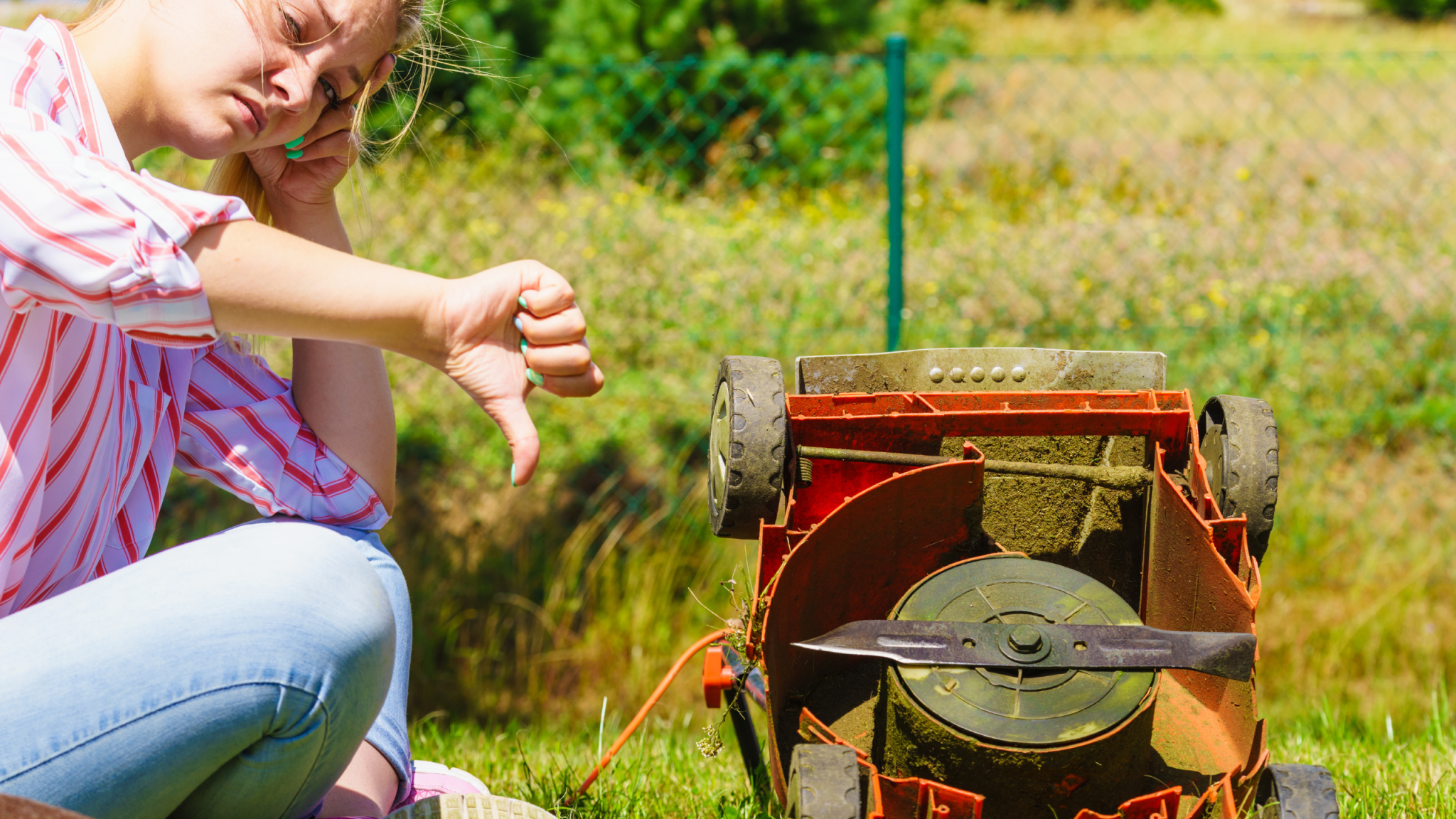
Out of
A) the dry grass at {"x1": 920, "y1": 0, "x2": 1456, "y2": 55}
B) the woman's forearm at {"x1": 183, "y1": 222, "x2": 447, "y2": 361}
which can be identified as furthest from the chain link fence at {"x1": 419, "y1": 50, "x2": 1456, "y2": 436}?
the dry grass at {"x1": 920, "y1": 0, "x2": 1456, "y2": 55}

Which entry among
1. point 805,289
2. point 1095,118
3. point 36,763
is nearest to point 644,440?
point 805,289

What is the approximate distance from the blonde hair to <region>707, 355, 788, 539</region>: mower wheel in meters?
0.59

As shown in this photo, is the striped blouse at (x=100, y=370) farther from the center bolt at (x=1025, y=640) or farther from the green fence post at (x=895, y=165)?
the green fence post at (x=895, y=165)

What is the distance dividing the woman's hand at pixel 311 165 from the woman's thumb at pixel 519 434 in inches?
22.0

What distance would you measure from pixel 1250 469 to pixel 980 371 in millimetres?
443

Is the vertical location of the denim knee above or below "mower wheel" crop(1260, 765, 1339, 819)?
above

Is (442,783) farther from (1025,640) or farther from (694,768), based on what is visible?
(1025,640)

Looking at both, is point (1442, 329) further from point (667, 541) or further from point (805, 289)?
point (667, 541)

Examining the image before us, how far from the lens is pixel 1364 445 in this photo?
4266mm

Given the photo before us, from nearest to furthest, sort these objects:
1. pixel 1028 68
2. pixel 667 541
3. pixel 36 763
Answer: pixel 36 763, pixel 667 541, pixel 1028 68

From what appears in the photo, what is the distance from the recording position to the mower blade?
51.1 inches

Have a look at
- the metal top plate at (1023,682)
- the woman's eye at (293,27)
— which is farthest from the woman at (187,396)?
the metal top plate at (1023,682)

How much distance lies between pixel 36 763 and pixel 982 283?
455 centimetres

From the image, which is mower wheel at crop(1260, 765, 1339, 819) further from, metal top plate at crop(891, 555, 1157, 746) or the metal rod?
the metal rod
